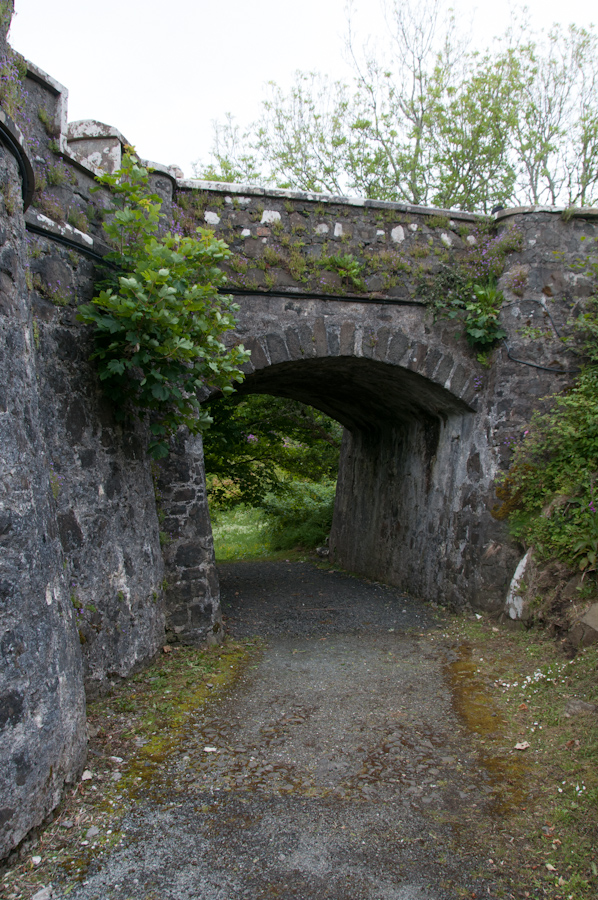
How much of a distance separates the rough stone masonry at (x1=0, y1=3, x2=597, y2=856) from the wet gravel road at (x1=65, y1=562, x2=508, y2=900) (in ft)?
1.97

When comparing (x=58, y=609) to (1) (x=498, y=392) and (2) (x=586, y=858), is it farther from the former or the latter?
(1) (x=498, y=392)

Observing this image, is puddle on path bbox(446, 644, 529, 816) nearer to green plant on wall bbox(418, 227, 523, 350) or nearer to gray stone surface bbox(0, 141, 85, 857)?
gray stone surface bbox(0, 141, 85, 857)

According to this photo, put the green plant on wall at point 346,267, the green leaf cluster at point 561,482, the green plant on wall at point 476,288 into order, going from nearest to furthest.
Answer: the green leaf cluster at point 561,482 → the green plant on wall at point 346,267 → the green plant on wall at point 476,288

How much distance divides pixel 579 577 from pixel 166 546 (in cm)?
360

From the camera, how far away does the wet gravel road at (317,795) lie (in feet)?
8.09

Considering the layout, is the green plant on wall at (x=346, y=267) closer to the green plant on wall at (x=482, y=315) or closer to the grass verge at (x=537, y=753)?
the green plant on wall at (x=482, y=315)

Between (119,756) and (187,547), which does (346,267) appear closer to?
(187,547)

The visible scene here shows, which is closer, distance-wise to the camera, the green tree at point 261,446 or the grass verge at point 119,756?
the grass verge at point 119,756

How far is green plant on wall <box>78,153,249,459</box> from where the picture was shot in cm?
401

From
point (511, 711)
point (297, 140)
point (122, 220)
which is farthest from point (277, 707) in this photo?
point (297, 140)

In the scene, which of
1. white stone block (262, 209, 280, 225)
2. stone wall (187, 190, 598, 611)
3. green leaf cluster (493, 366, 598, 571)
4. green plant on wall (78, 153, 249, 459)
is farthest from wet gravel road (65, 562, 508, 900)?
white stone block (262, 209, 280, 225)

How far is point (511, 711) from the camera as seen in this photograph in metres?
4.14

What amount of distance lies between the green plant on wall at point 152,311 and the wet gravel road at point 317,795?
2.18 m

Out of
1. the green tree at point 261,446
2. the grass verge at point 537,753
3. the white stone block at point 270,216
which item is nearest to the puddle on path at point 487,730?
the grass verge at point 537,753
